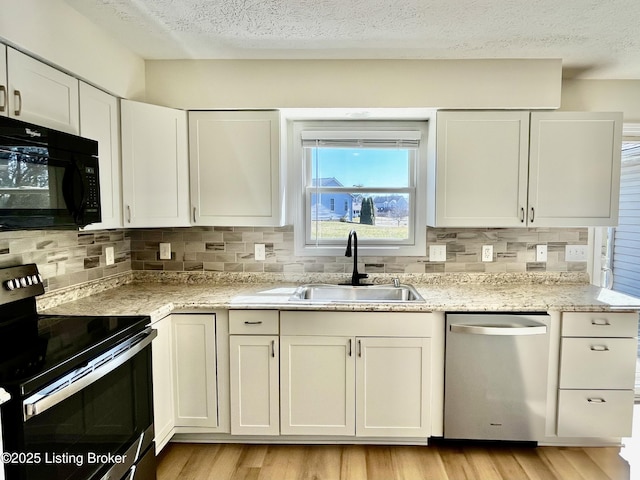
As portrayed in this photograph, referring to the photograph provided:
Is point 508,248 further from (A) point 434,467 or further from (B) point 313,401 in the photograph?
(B) point 313,401

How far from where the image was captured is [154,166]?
7.85ft

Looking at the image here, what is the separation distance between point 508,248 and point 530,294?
45 cm

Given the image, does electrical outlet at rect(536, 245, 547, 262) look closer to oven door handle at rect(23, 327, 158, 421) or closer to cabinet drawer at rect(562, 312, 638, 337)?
cabinet drawer at rect(562, 312, 638, 337)

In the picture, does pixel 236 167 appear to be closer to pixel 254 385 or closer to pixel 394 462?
pixel 254 385

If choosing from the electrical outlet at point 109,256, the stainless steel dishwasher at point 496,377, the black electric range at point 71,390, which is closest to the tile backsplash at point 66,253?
the electrical outlet at point 109,256

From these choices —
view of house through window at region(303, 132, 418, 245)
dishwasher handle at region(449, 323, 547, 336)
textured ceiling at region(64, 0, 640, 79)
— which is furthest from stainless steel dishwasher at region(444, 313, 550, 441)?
textured ceiling at region(64, 0, 640, 79)

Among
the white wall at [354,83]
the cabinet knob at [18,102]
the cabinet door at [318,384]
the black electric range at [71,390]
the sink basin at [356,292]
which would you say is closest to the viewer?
the black electric range at [71,390]

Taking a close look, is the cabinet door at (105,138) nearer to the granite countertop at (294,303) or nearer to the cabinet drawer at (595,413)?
the granite countertop at (294,303)

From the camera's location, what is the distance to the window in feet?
9.36

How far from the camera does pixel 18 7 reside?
156cm

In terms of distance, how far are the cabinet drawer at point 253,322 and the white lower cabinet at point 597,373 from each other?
166 centimetres

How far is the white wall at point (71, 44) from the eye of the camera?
1.56m

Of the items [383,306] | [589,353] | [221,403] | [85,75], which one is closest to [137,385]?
[221,403]

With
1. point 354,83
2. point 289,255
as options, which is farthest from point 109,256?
point 354,83
